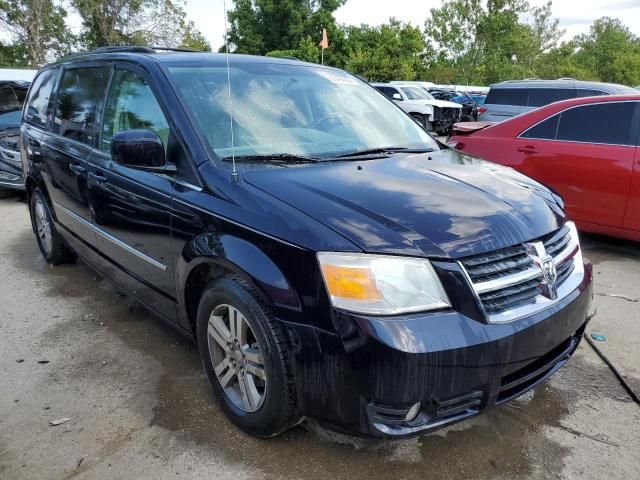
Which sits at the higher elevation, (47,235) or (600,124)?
(600,124)

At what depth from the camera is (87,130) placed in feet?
11.9

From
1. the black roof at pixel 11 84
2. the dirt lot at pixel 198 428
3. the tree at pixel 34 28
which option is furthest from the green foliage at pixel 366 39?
the dirt lot at pixel 198 428

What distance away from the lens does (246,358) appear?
93.1 inches

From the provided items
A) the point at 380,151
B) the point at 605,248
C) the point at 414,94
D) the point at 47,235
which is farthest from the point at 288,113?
the point at 414,94

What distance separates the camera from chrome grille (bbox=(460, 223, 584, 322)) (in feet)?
6.62

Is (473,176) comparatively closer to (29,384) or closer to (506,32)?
(29,384)

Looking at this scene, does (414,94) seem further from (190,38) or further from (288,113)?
(190,38)

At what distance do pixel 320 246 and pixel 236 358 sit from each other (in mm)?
795

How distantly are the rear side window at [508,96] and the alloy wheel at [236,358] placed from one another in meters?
11.5

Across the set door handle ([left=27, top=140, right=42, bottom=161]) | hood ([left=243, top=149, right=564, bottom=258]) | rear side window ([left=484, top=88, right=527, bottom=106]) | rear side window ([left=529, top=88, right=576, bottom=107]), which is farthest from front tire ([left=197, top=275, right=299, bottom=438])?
rear side window ([left=484, top=88, right=527, bottom=106])

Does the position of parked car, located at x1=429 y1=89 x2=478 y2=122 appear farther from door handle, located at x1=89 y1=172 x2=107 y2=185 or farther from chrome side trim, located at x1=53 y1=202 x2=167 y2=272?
door handle, located at x1=89 y1=172 x2=107 y2=185

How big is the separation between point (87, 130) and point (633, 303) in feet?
13.8

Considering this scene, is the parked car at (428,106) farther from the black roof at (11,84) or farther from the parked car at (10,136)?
the parked car at (10,136)

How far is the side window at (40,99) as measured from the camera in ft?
14.8
